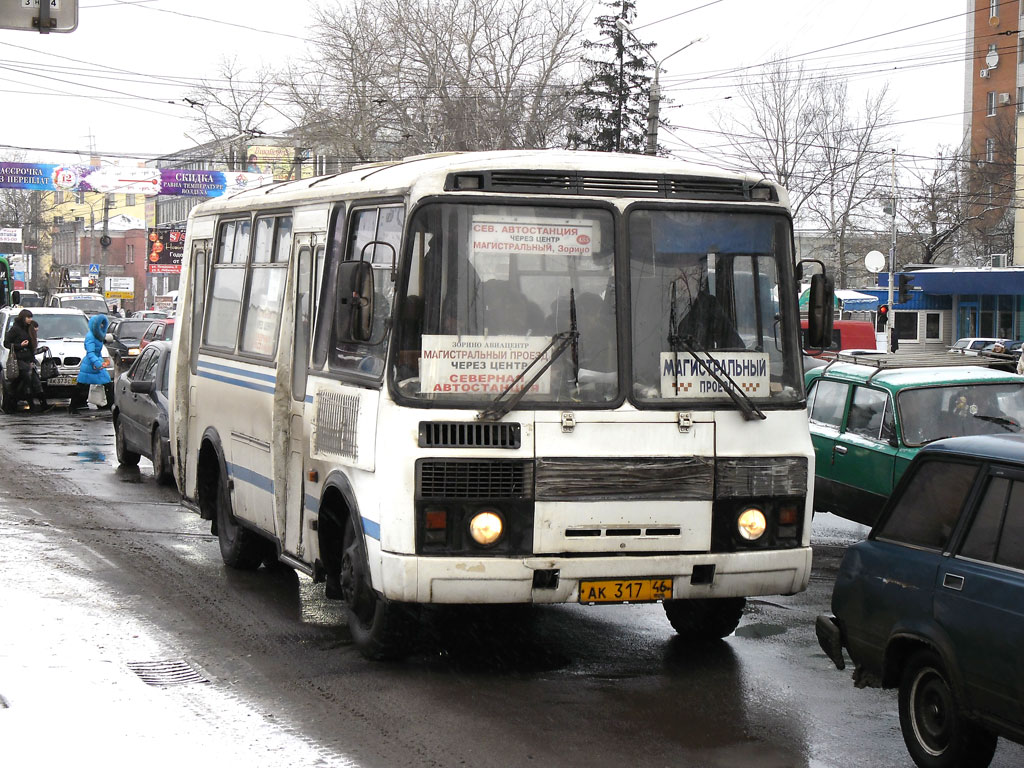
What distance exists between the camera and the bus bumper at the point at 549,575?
7.04m

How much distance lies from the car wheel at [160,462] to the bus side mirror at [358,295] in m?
9.22

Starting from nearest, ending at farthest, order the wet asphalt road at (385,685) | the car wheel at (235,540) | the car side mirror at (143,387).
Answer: the wet asphalt road at (385,685), the car wheel at (235,540), the car side mirror at (143,387)

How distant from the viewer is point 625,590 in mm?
7227

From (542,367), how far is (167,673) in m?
2.62


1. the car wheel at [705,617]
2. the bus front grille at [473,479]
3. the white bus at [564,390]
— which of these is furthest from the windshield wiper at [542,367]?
the car wheel at [705,617]

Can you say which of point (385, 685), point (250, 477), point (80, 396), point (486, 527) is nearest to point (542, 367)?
point (486, 527)

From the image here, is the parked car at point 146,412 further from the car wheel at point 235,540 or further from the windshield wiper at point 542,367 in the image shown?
the windshield wiper at point 542,367

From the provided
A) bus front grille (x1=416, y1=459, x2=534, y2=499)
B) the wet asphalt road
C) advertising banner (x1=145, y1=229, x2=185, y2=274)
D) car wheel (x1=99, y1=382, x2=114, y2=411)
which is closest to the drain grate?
the wet asphalt road

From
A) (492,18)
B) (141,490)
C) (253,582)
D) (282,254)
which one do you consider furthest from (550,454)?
(492,18)

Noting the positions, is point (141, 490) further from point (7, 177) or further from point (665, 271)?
point (7, 177)

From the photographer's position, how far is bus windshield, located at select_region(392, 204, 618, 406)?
7.11 metres

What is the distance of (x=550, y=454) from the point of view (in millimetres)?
7113

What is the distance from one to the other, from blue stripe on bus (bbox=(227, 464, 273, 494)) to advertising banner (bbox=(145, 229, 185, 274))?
66.1 m

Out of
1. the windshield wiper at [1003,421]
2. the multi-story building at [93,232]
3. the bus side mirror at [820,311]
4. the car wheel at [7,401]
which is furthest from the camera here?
the multi-story building at [93,232]
